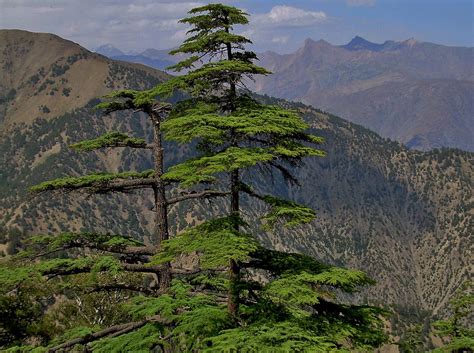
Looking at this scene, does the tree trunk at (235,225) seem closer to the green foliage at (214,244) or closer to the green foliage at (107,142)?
the green foliage at (214,244)

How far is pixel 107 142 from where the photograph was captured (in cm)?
2036

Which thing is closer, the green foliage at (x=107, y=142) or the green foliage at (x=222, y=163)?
the green foliage at (x=222, y=163)

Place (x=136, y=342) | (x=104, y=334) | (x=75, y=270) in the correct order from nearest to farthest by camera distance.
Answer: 1. (x=136, y=342)
2. (x=104, y=334)
3. (x=75, y=270)

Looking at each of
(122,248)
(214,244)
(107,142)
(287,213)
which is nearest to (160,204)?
(122,248)

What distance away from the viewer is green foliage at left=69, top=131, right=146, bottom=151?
19.9 m

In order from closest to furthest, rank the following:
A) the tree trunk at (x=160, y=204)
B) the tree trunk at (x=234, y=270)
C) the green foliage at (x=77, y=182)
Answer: the tree trunk at (x=234, y=270) < the green foliage at (x=77, y=182) < the tree trunk at (x=160, y=204)

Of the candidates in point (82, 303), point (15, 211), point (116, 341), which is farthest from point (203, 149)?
point (15, 211)

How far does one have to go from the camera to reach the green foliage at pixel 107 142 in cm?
1986

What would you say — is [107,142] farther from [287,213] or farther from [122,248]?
[287,213]

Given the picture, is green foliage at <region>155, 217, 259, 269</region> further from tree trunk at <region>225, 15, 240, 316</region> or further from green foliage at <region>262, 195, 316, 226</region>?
green foliage at <region>262, 195, 316, 226</region>

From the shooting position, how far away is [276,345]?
11672mm

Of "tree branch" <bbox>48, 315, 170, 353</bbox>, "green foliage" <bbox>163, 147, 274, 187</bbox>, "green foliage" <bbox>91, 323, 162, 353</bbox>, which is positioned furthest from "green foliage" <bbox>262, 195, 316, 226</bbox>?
"tree branch" <bbox>48, 315, 170, 353</bbox>

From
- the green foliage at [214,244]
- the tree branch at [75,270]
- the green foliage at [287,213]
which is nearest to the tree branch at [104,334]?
the tree branch at [75,270]

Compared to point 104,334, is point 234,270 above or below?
above
